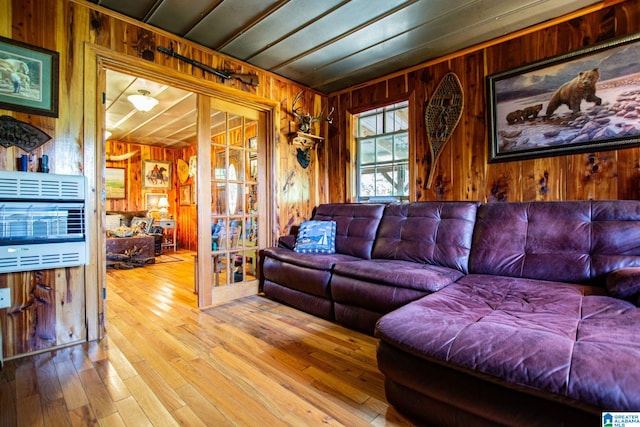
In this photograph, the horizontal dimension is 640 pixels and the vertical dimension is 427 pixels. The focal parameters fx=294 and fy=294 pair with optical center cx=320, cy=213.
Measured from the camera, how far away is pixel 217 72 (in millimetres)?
2941

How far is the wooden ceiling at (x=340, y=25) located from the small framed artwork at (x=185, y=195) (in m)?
4.99

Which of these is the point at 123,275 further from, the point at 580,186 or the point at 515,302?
the point at 580,186

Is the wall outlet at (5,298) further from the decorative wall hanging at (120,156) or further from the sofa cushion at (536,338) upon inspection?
the decorative wall hanging at (120,156)

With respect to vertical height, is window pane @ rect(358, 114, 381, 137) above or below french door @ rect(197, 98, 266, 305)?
above

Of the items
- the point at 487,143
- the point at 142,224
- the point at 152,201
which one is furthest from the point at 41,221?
the point at 152,201

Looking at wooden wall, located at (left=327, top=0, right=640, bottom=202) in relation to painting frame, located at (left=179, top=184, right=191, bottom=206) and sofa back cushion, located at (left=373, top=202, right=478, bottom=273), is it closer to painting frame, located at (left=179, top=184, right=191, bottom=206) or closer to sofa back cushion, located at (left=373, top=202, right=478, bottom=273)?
sofa back cushion, located at (left=373, top=202, right=478, bottom=273)

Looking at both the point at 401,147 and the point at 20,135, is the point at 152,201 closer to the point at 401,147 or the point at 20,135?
the point at 20,135

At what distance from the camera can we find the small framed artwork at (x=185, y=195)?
737 cm

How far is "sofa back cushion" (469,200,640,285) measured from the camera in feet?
6.20

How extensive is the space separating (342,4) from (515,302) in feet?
7.78

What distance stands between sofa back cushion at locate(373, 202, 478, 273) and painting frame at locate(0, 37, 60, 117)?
2.86m

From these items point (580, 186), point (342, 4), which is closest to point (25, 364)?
point (342, 4)

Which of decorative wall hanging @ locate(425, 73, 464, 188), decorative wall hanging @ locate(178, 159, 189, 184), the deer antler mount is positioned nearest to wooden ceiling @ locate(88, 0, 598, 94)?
decorative wall hanging @ locate(425, 73, 464, 188)

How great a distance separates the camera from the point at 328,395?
1556mm
